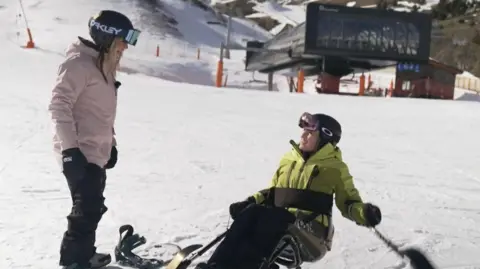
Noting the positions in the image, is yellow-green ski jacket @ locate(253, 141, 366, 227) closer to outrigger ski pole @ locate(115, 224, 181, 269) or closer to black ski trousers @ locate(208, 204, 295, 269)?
black ski trousers @ locate(208, 204, 295, 269)

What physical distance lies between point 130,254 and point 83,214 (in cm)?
46

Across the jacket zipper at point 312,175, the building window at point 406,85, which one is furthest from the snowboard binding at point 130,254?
the building window at point 406,85

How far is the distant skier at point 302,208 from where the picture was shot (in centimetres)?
286

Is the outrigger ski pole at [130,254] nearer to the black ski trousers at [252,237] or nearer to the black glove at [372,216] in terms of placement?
the black ski trousers at [252,237]

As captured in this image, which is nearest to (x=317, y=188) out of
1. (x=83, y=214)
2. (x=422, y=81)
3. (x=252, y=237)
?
(x=252, y=237)

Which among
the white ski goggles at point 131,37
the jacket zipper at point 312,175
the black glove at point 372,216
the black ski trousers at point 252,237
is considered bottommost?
the black ski trousers at point 252,237

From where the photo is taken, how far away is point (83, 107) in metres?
3.24

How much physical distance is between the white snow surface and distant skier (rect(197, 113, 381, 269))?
54cm

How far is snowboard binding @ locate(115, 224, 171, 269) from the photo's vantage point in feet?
11.3

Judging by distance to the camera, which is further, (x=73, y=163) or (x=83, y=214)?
(x=83, y=214)

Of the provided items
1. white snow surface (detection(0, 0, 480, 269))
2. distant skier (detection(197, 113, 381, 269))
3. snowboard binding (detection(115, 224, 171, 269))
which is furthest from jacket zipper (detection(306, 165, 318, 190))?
snowboard binding (detection(115, 224, 171, 269))

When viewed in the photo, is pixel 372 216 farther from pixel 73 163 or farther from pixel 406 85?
pixel 406 85

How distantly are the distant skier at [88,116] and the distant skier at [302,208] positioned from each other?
751 mm

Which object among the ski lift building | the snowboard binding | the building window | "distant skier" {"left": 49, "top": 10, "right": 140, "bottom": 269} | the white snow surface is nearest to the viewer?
"distant skier" {"left": 49, "top": 10, "right": 140, "bottom": 269}
